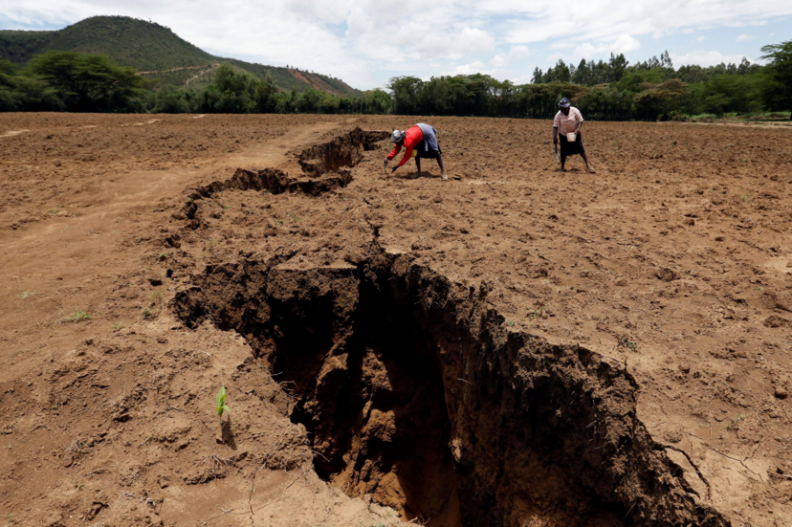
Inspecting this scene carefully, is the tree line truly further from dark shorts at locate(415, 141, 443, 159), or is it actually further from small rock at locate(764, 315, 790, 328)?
small rock at locate(764, 315, 790, 328)

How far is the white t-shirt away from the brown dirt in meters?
0.85

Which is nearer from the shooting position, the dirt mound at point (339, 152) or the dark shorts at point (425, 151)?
the dark shorts at point (425, 151)

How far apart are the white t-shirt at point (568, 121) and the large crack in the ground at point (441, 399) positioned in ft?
15.6

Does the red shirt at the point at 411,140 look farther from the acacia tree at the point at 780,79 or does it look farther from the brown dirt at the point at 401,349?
the acacia tree at the point at 780,79

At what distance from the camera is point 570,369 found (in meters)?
2.85

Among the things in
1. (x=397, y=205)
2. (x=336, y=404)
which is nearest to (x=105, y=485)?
(x=336, y=404)

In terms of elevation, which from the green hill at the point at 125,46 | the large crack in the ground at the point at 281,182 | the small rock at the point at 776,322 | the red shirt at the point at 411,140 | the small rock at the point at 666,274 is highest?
the green hill at the point at 125,46

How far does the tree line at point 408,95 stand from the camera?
2603 centimetres

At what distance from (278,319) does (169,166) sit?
543 cm

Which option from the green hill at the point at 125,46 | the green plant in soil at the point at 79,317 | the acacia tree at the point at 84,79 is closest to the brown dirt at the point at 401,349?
the green plant in soil at the point at 79,317

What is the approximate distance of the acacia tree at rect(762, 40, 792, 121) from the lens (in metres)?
25.1

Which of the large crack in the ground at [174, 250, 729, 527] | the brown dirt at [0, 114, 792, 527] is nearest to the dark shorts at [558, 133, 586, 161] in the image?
the brown dirt at [0, 114, 792, 527]

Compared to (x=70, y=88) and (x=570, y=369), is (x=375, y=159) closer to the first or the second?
(x=570, y=369)

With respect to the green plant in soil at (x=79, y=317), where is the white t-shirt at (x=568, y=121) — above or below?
above
